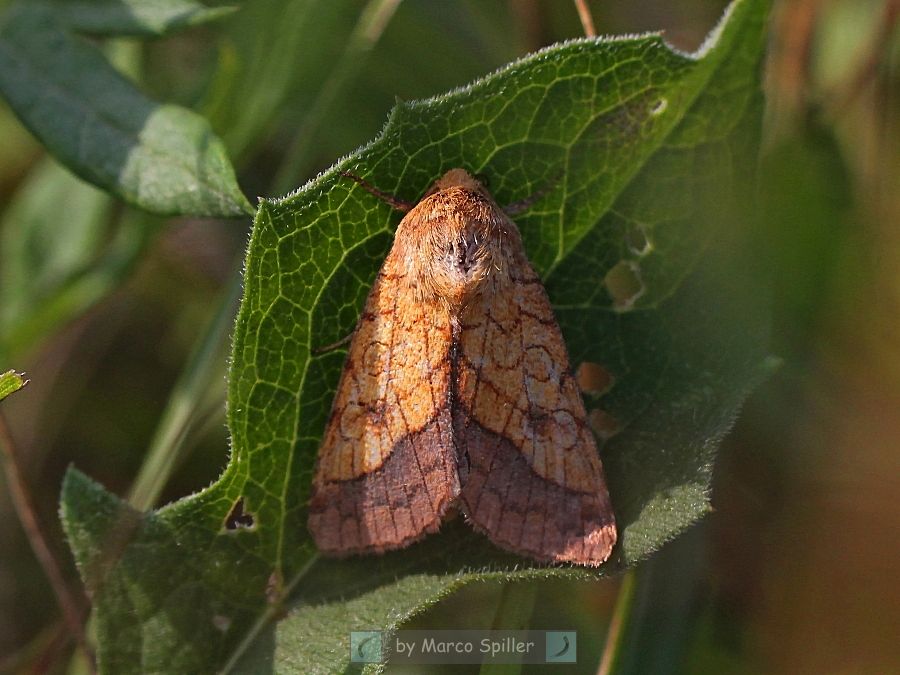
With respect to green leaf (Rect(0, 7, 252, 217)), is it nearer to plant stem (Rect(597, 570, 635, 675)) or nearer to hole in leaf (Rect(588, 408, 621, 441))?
hole in leaf (Rect(588, 408, 621, 441))

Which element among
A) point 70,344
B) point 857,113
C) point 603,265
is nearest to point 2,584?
point 70,344

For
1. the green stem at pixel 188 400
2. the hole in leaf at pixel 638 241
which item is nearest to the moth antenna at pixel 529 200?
the hole in leaf at pixel 638 241

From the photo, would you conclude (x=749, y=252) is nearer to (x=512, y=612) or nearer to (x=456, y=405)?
(x=456, y=405)

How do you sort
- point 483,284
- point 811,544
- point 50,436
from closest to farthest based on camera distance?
point 483,284 < point 811,544 < point 50,436

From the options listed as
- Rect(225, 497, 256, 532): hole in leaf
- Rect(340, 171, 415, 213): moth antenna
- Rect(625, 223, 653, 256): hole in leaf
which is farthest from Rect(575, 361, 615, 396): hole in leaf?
Rect(225, 497, 256, 532): hole in leaf

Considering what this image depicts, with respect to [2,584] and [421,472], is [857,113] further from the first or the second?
[2,584]

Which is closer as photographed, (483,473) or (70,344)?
(483,473)

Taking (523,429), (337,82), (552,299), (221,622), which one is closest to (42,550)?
(221,622)
